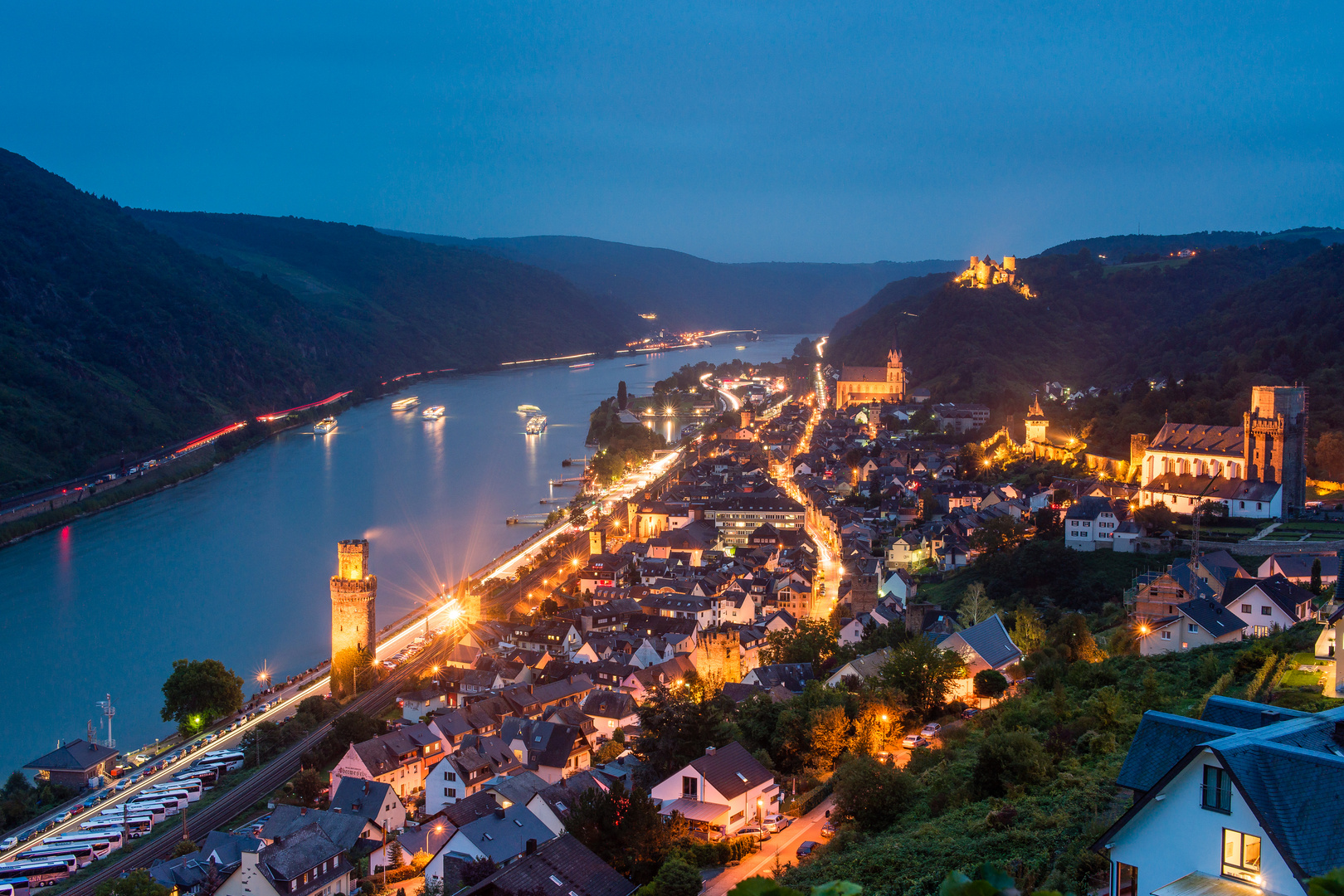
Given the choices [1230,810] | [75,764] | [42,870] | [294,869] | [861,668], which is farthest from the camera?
[75,764]

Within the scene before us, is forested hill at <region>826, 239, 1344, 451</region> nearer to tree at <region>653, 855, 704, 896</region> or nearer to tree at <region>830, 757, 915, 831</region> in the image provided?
tree at <region>830, 757, 915, 831</region>

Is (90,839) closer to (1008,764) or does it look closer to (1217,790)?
(1008,764)

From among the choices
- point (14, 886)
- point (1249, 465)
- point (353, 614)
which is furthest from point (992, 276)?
point (14, 886)

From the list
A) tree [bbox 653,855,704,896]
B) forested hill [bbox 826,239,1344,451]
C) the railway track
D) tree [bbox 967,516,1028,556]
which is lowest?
the railway track

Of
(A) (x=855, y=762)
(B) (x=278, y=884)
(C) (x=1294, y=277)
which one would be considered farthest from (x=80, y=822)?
(C) (x=1294, y=277)

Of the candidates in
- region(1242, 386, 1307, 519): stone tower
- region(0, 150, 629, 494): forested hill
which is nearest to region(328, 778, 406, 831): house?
region(1242, 386, 1307, 519): stone tower

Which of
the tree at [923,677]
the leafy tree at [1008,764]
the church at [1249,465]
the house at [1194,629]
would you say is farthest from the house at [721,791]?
the church at [1249,465]
